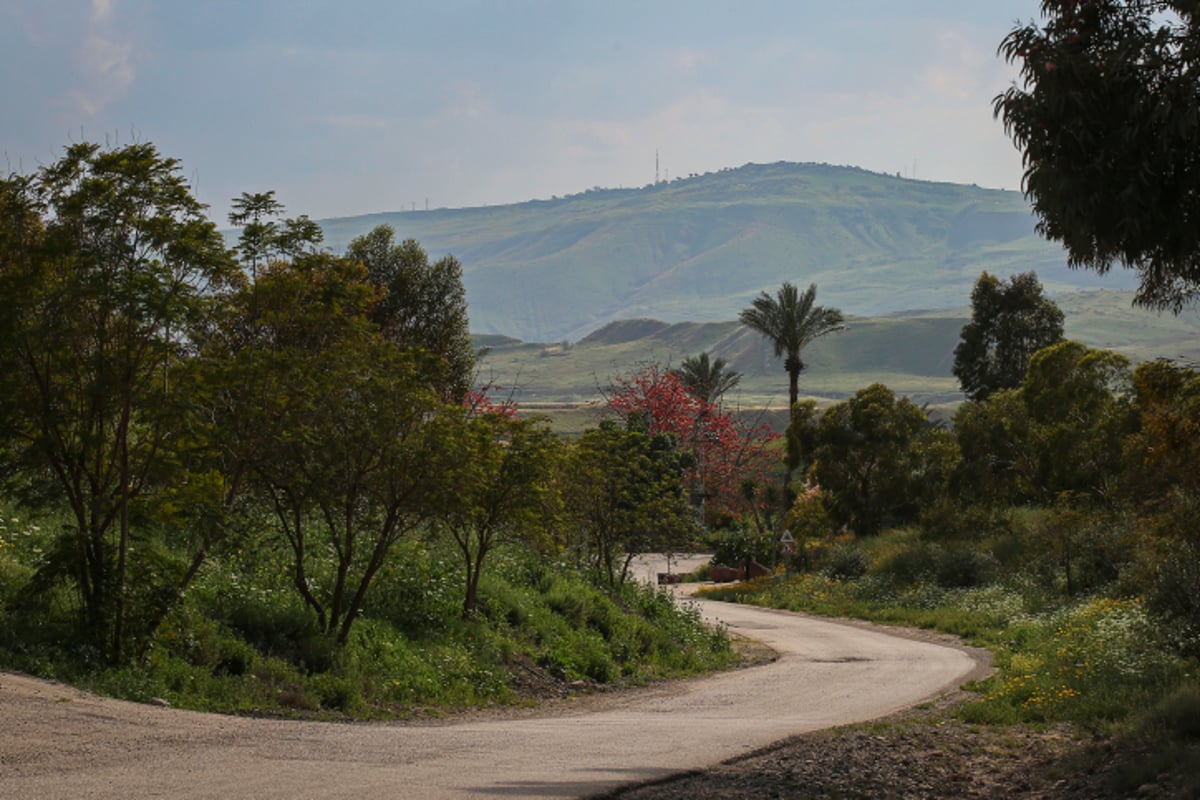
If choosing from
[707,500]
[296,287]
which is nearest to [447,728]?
[296,287]

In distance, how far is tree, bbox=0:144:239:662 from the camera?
530 inches

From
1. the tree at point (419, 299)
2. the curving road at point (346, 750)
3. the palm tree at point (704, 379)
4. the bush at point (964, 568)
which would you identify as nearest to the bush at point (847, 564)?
the bush at point (964, 568)

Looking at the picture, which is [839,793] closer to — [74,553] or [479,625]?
[74,553]

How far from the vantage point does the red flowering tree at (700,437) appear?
6538 cm

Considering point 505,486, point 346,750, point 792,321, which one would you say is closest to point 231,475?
point 505,486

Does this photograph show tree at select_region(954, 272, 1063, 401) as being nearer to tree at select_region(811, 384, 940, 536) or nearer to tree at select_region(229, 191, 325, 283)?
tree at select_region(811, 384, 940, 536)

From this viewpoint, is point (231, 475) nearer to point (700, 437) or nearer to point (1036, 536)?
point (1036, 536)

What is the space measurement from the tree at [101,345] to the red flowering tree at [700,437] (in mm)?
49170

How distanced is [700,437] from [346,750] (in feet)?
188

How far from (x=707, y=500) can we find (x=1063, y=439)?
32047mm

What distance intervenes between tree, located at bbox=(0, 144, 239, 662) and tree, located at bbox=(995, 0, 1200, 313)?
9335 mm

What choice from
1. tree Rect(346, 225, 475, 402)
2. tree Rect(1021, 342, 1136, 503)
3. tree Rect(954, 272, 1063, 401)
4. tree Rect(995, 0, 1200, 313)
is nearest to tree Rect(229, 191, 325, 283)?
tree Rect(995, 0, 1200, 313)

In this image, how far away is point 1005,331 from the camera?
178 ft

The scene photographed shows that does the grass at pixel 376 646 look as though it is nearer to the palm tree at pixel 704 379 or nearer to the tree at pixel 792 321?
the tree at pixel 792 321
